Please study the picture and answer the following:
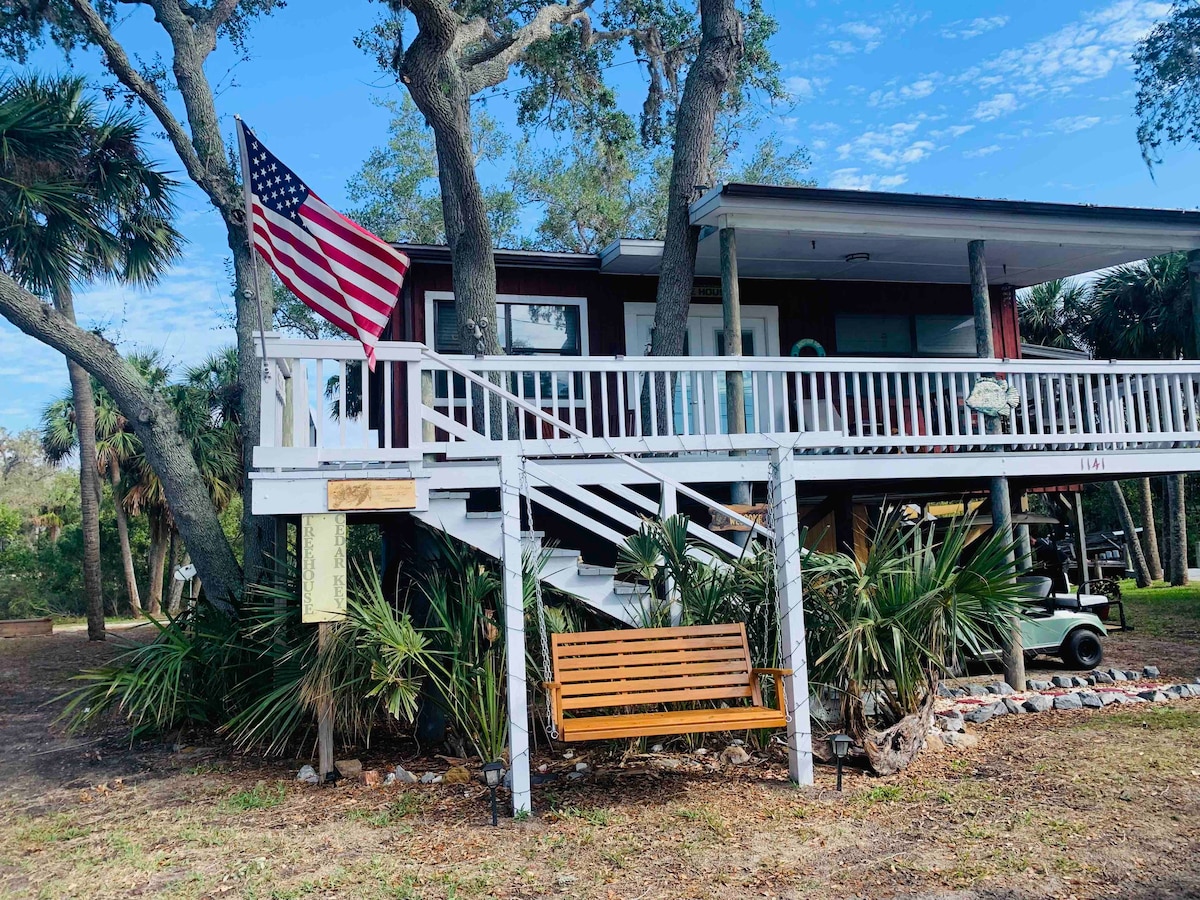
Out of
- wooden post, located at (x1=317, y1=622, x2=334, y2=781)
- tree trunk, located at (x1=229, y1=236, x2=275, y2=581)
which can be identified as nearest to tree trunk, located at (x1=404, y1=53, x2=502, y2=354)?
tree trunk, located at (x1=229, y1=236, x2=275, y2=581)

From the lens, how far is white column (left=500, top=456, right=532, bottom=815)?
19.8 ft

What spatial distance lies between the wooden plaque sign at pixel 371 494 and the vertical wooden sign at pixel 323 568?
0.13 meters

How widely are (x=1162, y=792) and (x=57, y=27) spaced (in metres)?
18.0

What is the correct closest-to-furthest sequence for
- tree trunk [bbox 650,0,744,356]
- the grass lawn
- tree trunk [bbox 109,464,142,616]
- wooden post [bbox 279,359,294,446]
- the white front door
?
wooden post [bbox 279,359,294,446] → tree trunk [bbox 650,0,744,356] → the white front door → the grass lawn → tree trunk [bbox 109,464,142,616]

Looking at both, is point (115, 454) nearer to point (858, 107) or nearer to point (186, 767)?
point (186, 767)

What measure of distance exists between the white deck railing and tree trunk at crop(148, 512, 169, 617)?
15.5 metres

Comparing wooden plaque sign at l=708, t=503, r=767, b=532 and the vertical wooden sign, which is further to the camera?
wooden plaque sign at l=708, t=503, r=767, b=532

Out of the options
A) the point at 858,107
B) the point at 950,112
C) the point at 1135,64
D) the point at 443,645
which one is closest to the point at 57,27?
the point at 443,645

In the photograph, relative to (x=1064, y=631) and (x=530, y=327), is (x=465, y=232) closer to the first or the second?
(x=530, y=327)

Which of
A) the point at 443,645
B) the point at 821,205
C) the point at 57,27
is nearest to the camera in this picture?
the point at 443,645

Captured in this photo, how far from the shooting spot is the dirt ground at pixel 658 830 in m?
4.87

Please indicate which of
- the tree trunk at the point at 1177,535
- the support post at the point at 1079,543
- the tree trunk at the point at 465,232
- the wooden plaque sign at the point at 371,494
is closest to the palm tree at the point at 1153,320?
the tree trunk at the point at 1177,535

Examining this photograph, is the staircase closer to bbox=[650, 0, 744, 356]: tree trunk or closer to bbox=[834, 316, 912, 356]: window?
bbox=[650, 0, 744, 356]: tree trunk

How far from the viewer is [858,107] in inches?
1201
